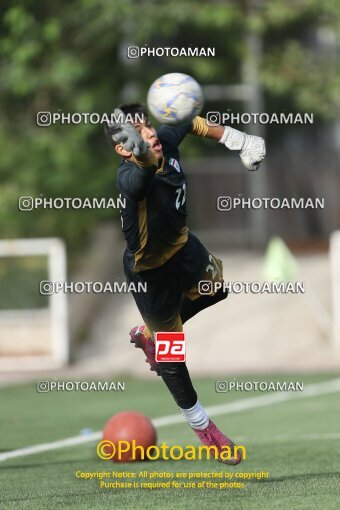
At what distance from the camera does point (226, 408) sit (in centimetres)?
1360

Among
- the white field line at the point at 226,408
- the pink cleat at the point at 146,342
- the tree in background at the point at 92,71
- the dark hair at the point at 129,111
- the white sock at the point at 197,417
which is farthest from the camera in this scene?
the tree in background at the point at 92,71

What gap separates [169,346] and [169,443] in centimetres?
293

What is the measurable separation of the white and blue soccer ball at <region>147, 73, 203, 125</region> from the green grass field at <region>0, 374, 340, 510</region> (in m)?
2.33

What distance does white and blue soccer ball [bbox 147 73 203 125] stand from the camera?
724 centimetres

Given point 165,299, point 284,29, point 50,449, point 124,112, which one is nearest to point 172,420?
point 50,449

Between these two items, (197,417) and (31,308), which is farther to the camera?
(31,308)

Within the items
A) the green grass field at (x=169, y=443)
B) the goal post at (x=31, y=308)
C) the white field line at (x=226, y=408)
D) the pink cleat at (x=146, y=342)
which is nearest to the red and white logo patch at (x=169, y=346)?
the pink cleat at (x=146, y=342)

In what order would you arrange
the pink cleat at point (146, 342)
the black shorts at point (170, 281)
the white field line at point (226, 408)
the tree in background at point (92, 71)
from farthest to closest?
the tree in background at point (92, 71) < the white field line at point (226, 408) < the pink cleat at point (146, 342) < the black shorts at point (170, 281)

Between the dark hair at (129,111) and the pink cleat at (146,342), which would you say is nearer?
the dark hair at (129,111)

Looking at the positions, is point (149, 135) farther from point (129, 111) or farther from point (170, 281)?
point (170, 281)

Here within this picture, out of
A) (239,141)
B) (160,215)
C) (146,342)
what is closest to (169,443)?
(146,342)

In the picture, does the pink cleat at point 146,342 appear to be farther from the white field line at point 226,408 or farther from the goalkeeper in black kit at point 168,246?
the white field line at point 226,408

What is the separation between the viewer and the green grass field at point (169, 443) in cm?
720

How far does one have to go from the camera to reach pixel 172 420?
41.4 ft
